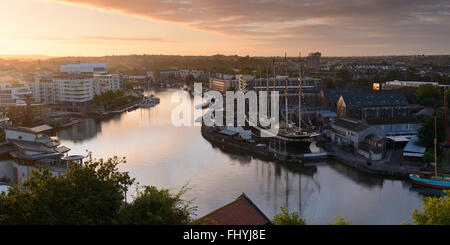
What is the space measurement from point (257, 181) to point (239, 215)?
299cm

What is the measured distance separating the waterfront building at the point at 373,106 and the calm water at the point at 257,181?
144 inches

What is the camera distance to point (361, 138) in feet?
22.1

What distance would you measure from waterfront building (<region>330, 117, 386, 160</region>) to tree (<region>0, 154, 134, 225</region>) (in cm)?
499

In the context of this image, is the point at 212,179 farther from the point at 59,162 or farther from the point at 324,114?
the point at 324,114

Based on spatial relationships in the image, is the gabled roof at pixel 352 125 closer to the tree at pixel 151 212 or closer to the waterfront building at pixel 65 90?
the tree at pixel 151 212

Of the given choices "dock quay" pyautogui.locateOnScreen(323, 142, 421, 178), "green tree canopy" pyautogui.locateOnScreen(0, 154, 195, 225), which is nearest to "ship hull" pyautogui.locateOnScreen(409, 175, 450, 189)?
"dock quay" pyautogui.locateOnScreen(323, 142, 421, 178)

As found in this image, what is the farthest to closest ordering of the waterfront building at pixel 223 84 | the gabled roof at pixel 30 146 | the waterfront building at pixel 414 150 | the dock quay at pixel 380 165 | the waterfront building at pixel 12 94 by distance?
the waterfront building at pixel 223 84, the waterfront building at pixel 12 94, the waterfront building at pixel 414 150, the dock quay at pixel 380 165, the gabled roof at pixel 30 146

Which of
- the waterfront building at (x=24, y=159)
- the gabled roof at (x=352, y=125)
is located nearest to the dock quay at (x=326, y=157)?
the gabled roof at (x=352, y=125)

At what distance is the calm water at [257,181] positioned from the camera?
178 inches

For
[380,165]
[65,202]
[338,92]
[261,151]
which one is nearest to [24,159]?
[65,202]

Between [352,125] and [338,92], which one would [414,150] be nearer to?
[352,125]

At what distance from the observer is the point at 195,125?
10.2 m

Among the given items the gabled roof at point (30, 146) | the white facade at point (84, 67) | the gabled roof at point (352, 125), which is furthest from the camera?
the white facade at point (84, 67)
